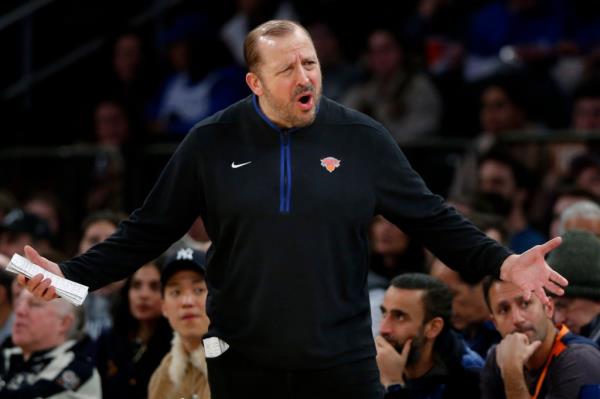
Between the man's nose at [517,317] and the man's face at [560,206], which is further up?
the man's face at [560,206]

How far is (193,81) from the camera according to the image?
1202 centimetres

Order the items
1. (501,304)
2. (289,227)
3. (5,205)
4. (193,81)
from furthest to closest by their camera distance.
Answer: (193,81) → (5,205) → (501,304) → (289,227)

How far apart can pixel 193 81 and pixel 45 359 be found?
18.1 feet

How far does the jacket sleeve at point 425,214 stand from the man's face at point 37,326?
8.79ft

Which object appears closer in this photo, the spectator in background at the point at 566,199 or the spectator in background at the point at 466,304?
the spectator in background at the point at 466,304

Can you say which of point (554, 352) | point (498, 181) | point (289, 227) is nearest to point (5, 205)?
point (498, 181)

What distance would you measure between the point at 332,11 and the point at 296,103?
737 centimetres

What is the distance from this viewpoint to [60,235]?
35.0 ft

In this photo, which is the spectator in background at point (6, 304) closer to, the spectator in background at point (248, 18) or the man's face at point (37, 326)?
the man's face at point (37, 326)

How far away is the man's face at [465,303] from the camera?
7.04 m

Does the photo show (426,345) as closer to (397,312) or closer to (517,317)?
(397,312)

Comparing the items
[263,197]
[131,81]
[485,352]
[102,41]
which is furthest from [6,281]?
[102,41]

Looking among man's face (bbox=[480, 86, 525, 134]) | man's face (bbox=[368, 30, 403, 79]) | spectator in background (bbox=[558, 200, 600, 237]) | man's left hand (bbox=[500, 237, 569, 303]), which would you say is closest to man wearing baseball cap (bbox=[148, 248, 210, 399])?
man's left hand (bbox=[500, 237, 569, 303])

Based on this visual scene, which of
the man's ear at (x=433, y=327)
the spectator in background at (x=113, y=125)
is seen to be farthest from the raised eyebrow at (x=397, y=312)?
the spectator in background at (x=113, y=125)
